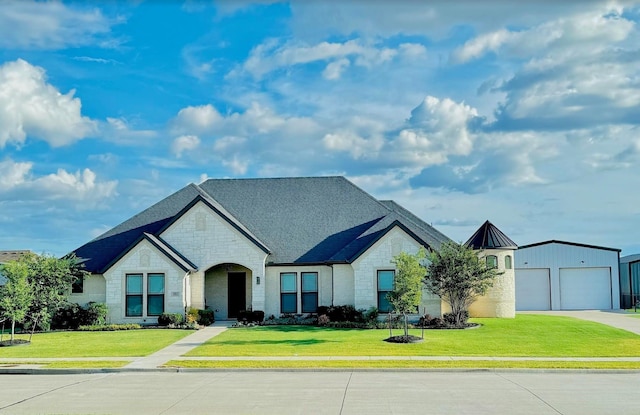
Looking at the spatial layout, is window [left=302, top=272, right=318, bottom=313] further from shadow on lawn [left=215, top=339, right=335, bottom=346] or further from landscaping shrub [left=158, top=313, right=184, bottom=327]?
shadow on lawn [left=215, top=339, right=335, bottom=346]

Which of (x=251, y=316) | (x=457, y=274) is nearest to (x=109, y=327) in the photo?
(x=251, y=316)

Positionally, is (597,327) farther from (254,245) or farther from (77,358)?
(77,358)

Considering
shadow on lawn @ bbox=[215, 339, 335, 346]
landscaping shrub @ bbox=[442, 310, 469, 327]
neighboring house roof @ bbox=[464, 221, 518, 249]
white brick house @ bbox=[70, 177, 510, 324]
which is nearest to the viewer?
shadow on lawn @ bbox=[215, 339, 335, 346]

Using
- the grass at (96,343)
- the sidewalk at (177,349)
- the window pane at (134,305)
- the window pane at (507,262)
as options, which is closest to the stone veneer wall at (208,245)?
the window pane at (134,305)

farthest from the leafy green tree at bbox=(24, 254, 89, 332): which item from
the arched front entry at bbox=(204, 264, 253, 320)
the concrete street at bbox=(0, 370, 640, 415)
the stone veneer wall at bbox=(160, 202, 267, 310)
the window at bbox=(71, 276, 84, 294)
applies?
the concrete street at bbox=(0, 370, 640, 415)

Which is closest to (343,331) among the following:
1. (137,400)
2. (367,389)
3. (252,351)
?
(252,351)

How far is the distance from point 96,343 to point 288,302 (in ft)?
39.1

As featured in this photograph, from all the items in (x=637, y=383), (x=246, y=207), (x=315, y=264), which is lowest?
(x=637, y=383)

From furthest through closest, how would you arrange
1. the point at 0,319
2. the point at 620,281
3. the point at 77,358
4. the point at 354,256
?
the point at 620,281 < the point at 354,256 < the point at 0,319 < the point at 77,358

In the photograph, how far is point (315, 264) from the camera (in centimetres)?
3800

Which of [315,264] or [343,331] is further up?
[315,264]

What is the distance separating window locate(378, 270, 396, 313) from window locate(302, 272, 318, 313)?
3.87 metres

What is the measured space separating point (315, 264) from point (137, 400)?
21.9 meters

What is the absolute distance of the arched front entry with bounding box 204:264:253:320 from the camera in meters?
39.6
